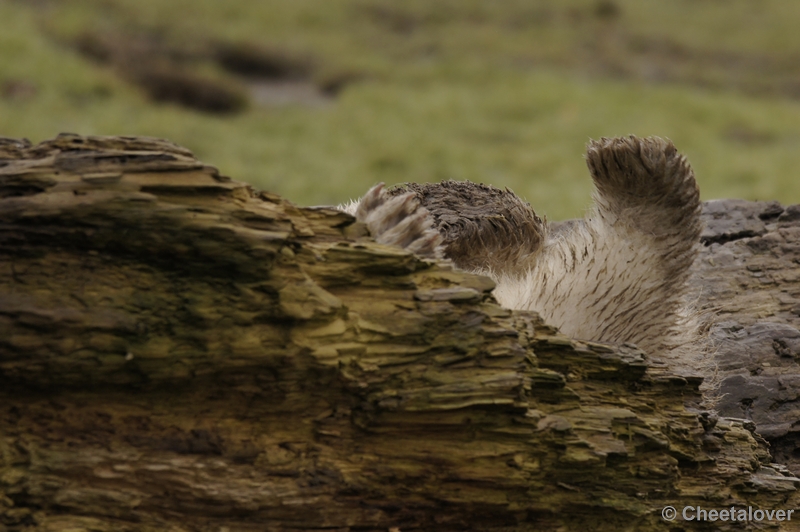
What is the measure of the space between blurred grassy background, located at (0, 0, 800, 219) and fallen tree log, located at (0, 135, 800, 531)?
9013mm

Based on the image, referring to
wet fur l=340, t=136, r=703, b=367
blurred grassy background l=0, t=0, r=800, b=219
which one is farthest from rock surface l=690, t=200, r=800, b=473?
blurred grassy background l=0, t=0, r=800, b=219

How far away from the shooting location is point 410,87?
76.4 feet

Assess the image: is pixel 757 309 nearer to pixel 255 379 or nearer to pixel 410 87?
pixel 255 379

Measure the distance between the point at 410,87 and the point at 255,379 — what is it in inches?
825

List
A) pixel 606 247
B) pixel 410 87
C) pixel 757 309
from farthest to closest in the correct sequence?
1. pixel 410 87
2. pixel 757 309
3. pixel 606 247

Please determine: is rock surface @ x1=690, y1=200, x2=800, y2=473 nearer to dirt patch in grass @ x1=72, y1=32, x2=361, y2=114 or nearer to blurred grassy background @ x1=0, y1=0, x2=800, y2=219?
blurred grassy background @ x1=0, y1=0, x2=800, y2=219

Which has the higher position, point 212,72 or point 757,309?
point 212,72

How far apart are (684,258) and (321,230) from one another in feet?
7.16

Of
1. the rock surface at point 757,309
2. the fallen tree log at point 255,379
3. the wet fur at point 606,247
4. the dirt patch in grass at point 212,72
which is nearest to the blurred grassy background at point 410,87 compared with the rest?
the dirt patch in grass at point 212,72

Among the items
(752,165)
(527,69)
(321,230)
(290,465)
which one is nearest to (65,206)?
(321,230)

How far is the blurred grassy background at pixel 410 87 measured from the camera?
16.1 meters

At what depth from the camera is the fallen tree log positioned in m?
2.91

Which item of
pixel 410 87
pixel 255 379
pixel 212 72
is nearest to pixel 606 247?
pixel 255 379

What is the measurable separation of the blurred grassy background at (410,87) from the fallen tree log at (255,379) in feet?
29.6
